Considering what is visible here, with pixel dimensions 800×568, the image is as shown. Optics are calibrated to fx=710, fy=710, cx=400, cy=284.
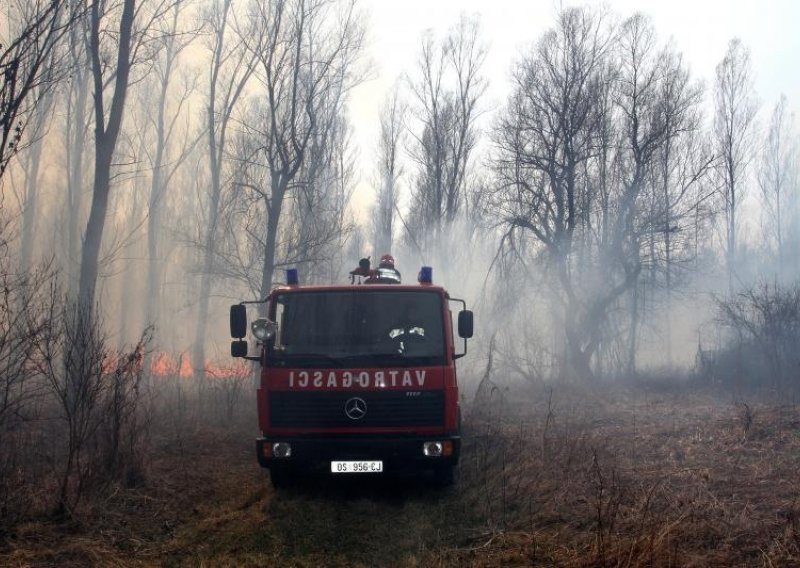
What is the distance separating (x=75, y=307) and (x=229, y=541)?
3.72 meters

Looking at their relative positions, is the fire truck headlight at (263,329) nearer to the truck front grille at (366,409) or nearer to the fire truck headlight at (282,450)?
the truck front grille at (366,409)

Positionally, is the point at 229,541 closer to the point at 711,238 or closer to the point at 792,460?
the point at 792,460

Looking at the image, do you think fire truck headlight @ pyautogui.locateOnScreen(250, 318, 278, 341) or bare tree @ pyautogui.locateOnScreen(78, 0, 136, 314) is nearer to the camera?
fire truck headlight @ pyautogui.locateOnScreen(250, 318, 278, 341)

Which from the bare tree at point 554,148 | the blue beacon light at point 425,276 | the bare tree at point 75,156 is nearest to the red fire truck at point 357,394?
the blue beacon light at point 425,276

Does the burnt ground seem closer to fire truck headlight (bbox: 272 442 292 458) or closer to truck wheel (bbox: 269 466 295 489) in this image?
truck wheel (bbox: 269 466 295 489)

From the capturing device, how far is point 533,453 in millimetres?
9203

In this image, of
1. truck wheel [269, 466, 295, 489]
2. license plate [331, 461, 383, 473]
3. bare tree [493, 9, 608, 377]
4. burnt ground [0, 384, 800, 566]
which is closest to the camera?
burnt ground [0, 384, 800, 566]

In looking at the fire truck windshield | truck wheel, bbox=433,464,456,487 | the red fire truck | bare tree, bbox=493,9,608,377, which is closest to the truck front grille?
the red fire truck

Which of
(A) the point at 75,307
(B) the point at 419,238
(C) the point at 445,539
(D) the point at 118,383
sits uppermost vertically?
(B) the point at 419,238

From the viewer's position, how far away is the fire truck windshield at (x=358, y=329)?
7863 mm

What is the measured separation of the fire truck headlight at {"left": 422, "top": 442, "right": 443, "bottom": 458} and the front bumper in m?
0.03

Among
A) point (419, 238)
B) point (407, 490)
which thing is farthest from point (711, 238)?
point (407, 490)

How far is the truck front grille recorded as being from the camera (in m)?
7.74

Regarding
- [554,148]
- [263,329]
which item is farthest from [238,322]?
[554,148]
